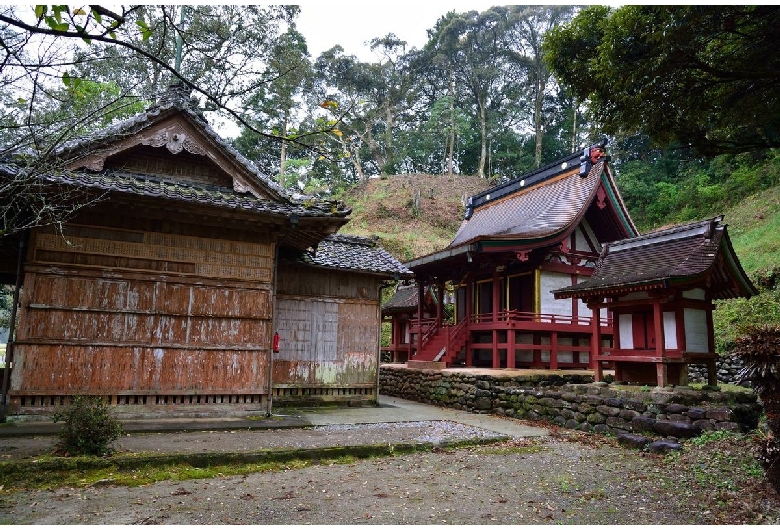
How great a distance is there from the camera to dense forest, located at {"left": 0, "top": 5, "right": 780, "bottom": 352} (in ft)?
16.0

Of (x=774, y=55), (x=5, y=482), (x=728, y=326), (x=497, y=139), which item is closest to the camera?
(x=5, y=482)

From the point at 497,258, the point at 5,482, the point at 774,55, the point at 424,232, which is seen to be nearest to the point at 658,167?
the point at 424,232

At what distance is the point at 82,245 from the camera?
9070mm

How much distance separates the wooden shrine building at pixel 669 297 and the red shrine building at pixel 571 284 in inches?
1.0

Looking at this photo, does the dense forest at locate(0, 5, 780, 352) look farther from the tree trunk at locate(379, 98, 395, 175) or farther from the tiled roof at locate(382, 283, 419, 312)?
Answer: the tiled roof at locate(382, 283, 419, 312)

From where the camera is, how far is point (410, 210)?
4234 centimetres

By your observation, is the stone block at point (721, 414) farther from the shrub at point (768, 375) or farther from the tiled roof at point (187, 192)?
the tiled roof at point (187, 192)

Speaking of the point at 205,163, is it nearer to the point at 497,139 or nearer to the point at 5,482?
the point at 5,482

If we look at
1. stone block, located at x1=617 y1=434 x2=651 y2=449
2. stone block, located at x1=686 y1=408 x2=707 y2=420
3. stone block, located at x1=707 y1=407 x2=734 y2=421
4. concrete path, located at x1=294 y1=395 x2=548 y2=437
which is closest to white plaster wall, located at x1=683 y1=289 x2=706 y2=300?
stone block, located at x1=686 y1=408 x2=707 y2=420

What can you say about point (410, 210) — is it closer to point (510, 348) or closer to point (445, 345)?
point (445, 345)

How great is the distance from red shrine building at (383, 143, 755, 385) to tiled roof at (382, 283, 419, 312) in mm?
1890

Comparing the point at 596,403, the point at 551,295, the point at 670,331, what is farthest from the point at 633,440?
the point at 551,295

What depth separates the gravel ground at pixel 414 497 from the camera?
4793 millimetres

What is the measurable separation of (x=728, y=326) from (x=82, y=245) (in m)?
19.5
